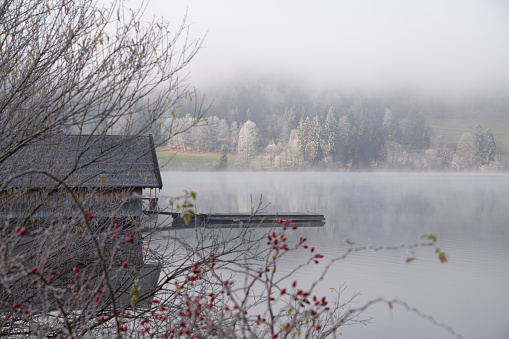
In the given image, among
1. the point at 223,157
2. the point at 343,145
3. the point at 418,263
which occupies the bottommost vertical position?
the point at 418,263

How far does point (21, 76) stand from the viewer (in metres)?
4.91

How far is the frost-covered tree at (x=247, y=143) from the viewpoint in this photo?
79.2 meters

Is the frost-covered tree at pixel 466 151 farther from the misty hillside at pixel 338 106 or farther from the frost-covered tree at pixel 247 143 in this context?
the frost-covered tree at pixel 247 143

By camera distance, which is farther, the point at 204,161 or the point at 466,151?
the point at 466,151

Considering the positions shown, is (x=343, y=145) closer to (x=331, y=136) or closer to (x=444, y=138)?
(x=331, y=136)

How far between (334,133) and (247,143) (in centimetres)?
1400

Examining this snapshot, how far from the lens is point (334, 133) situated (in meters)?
82.2

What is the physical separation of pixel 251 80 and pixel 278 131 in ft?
66.4

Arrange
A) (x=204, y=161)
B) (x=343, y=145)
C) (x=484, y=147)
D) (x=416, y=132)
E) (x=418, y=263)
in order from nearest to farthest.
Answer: (x=418, y=263) < (x=204, y=161) < (x=343, y=145) < (x=484, y=147) < (x=416, y=132)

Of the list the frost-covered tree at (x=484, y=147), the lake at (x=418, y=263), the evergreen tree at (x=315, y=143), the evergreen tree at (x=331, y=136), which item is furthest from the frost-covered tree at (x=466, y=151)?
the lake at (x=418, y=263)

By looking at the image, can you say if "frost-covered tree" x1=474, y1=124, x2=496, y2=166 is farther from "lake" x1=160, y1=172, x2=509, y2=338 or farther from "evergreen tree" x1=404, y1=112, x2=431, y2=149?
"lake" x1=160, y1=172, x2=509, y2=338

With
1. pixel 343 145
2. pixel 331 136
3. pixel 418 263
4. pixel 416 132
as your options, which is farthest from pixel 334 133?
pixel 418 263

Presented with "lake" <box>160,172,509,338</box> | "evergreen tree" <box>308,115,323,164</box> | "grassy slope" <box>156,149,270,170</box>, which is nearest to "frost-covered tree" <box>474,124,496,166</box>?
"evergreen tree" <box>308,115,323,164</box>

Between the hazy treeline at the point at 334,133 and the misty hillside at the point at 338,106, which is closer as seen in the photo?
the hazy treeline at the point at 334,133
